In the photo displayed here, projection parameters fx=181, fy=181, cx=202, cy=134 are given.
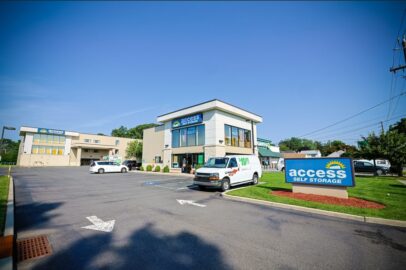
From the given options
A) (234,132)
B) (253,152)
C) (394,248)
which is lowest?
(394,248)

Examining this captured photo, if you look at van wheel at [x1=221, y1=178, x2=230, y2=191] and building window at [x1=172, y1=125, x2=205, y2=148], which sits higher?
building window at [x1=172, y1=125, x2=205, y2=148]

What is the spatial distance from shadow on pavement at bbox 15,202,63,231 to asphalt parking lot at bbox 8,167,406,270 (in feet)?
0.08

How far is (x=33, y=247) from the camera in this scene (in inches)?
159

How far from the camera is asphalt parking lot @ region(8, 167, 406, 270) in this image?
3402 mm

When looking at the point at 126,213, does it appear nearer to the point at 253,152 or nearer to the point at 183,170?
the point at 183,170

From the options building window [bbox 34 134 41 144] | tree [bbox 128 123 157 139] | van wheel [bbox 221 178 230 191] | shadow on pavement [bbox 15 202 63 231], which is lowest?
shadow on pavement [bbox 15 202 63 231]

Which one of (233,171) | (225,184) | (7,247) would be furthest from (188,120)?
(7,247)

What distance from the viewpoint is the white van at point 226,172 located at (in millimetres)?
11086

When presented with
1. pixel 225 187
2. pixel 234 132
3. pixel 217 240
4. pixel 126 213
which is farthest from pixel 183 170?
pixel 217 240

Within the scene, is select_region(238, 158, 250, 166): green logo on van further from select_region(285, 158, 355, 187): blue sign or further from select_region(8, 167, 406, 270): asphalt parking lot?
select_region(8, 167, 406, 270): asphalt parking lot

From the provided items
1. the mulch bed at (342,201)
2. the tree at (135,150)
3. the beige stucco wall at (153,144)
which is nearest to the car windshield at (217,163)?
the mulch bed at (342,201)

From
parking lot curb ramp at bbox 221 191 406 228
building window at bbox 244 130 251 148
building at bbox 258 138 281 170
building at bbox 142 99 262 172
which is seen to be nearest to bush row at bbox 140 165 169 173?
building at bbox 142 99 262 172

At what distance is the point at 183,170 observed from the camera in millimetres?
25922

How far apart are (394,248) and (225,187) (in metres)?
8.00
